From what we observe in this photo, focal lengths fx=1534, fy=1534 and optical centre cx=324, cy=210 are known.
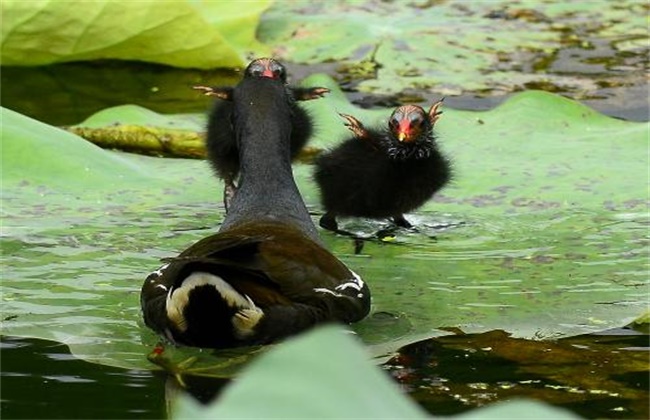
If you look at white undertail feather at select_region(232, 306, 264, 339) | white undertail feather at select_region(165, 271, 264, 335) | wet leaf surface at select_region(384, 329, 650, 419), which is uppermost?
white undertail feather at select_region(165, 271, 264, 335)

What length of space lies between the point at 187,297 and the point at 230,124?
65.1 inches

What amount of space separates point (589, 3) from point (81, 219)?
373 cm

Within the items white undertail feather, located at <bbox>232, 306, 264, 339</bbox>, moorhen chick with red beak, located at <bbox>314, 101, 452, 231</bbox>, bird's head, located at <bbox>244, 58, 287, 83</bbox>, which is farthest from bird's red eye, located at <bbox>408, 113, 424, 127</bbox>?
white undertail feather, located at <bbox>232, 306, 264, 339</bbox>

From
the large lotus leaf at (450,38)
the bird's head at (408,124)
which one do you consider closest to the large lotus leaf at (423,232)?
the bird's head at (408,124)

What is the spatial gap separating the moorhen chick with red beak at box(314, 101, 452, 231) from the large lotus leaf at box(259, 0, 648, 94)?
4.32 feet

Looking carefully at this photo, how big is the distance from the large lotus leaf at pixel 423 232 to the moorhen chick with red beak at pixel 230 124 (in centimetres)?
8

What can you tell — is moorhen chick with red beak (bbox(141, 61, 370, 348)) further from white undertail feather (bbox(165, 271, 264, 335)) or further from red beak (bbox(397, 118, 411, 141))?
red beak (bbox(397, 118, 411, 141))

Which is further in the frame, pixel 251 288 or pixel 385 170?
pixel 385 170

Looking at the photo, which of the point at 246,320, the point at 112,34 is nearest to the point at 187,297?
the point at 246,320

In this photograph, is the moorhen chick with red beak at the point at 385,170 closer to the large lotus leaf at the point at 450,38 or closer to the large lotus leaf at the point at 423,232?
the large lotus leaf at the point at 423,232

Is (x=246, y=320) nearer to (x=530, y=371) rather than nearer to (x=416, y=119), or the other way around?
(x=530, y=371)

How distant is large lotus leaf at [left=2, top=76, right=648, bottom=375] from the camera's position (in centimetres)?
351

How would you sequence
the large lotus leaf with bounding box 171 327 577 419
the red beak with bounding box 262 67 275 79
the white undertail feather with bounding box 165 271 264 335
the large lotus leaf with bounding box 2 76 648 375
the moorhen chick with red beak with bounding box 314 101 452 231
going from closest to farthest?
the large lotus leaf with bounding box 171 327 577 419
the white undertail feather with bounding box 165 271 264 335
the large lotus leaf with bounding box 2 76 648 375
the red beak with bounding box 262 67 275 79
the moorhen chick with red beak with bounding box 314 101 452 231

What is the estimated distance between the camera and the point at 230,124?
15.7ft
